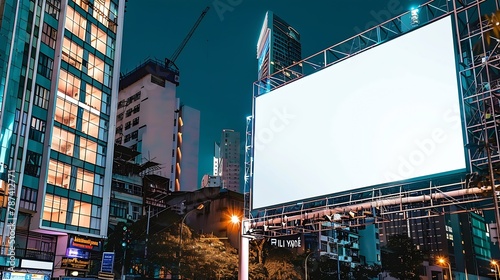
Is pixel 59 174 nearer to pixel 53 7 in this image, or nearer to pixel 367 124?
pixel 53 7

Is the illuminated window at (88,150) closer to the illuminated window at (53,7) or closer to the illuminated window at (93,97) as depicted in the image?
the illuminated window at (93,97)

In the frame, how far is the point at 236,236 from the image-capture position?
60.3 meters

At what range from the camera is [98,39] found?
54.4 meters

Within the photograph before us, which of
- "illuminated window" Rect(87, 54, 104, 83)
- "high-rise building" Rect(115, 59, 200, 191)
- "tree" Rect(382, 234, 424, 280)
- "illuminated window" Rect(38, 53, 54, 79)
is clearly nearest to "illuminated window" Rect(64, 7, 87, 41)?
"illuminated window" Rect(87, 54, 104, 83)

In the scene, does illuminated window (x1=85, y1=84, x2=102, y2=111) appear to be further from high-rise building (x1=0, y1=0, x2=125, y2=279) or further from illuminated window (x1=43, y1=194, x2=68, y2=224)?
illuminated window (x1=43, y1=194, x2=68, y2=224)

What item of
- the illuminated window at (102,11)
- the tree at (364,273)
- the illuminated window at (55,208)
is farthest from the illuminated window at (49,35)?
the tree at (364,273)

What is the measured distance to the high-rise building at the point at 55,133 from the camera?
4144 cm

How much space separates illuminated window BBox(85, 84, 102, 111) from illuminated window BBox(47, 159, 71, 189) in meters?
7.65

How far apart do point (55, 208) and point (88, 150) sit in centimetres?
723

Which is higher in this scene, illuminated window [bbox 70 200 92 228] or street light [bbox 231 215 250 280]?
illuminated window [bbox 70 200 92 228]

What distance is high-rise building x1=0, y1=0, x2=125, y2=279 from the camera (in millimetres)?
41438

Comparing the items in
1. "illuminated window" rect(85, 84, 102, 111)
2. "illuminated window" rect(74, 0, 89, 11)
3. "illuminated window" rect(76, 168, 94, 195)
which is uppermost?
"illuminated window" rect(74, 0, 89, 11)

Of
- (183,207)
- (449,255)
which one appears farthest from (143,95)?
(449,255)

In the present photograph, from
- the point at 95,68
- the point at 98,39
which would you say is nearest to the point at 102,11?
the point at 98,39
